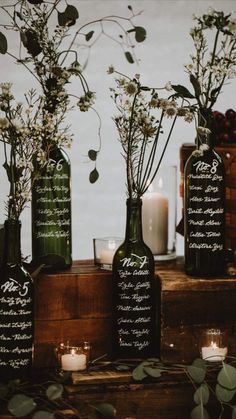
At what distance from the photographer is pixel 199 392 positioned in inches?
58.4

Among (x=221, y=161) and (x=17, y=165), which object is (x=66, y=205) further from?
(x=221, y=161)

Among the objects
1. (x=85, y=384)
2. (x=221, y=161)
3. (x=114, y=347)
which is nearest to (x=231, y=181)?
(x=221, y=161)

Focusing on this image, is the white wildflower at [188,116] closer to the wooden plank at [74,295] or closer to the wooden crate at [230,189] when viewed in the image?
the wooden crate at [230,189]

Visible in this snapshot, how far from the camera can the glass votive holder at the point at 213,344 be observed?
1593mm

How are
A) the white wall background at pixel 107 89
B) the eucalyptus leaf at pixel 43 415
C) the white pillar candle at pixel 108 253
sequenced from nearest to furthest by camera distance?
the eucalyptus leaf at pixel 43 415 → the white pillar candle at pixel 108 253 → the white wall background at pixel 107 89

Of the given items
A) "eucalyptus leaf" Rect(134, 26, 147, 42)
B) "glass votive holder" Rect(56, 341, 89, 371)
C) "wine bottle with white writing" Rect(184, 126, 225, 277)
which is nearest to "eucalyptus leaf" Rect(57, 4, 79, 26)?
"eucalyptus leaf" Rect(134, 26, 147, 42)

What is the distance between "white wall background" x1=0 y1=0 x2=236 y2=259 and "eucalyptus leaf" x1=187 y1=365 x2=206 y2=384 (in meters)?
1.13

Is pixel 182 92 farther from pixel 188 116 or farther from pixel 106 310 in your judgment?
pixel 106 310

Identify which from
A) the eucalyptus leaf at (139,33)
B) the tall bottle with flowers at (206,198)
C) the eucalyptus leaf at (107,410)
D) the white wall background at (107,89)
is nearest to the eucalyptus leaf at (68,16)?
the eucalyptus leaf at (139,33)

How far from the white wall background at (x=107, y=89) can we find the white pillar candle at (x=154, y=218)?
83 centimetres

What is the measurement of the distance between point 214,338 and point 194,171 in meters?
0.34

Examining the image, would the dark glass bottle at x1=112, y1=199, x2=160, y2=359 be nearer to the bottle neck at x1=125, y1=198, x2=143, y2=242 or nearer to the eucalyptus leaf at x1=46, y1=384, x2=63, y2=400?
the bottle neck at x1=125, y1=198, x2=143, y2=242

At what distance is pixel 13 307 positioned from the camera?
4.97 ft

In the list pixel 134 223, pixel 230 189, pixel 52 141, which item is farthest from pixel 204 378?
pixel 52 141
